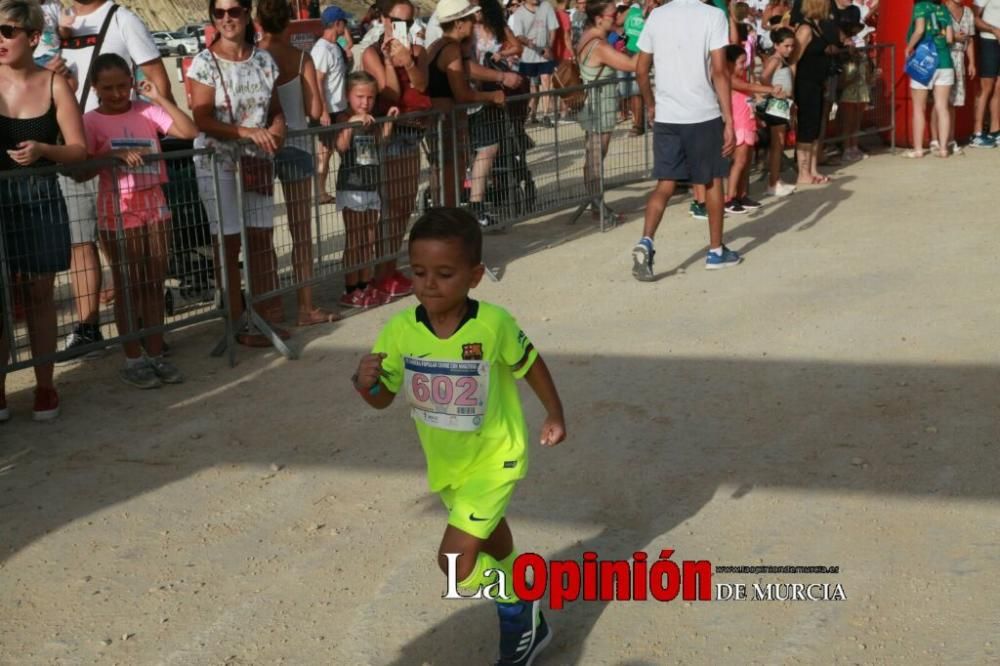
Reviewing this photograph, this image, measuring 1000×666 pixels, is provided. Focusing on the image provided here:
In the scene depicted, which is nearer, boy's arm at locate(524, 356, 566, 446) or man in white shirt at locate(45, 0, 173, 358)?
boy's arm at locate(524, 356, 566, 446)

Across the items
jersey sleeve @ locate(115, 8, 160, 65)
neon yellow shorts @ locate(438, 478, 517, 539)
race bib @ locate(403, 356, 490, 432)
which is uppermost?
jersey sleeve @ locate(115, 8, 160, 65)

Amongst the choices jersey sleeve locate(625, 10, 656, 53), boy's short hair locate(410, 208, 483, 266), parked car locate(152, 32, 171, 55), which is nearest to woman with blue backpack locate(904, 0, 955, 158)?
jersey sleeve locate(625, 10, 656, 53)

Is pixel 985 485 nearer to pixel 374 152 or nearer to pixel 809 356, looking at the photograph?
pixel 809 356

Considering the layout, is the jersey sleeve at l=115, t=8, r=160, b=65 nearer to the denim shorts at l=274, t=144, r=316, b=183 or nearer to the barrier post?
the denim shorts at l=274, t=144, r=316, b=183

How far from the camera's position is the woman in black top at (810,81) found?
40.8ft

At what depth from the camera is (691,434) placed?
630cm

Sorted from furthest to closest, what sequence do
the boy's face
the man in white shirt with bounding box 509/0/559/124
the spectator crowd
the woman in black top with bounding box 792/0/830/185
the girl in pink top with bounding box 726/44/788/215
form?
the man in white shirt with bounding box 509/0/559/124 < the woman in black top with bounding box 792/0/830/185 < the girl in pink top with bounding box 726/44/788/215 < the spectator crowd < the boy's face

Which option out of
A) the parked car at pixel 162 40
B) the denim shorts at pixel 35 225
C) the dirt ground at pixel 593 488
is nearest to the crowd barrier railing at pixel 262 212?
the denim shorts at pixel 35 225

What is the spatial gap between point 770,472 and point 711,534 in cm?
71

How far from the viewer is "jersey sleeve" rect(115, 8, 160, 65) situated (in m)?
7.75

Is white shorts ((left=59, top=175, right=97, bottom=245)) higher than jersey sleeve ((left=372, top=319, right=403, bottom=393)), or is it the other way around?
white shorts ((left=59, top=175, right=97, bottom=245))

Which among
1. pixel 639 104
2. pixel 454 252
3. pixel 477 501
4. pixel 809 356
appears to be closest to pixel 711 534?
pixel 477 501

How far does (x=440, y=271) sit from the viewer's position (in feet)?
13.0

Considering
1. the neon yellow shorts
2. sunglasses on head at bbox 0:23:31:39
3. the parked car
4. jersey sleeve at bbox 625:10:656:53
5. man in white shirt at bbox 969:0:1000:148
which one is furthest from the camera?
the parked car
